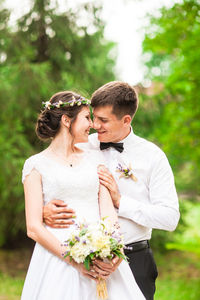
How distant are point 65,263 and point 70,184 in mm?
521

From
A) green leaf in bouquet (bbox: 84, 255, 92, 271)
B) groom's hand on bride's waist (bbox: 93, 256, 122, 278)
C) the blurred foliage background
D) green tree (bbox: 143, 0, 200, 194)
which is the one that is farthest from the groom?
the blurred foliage background

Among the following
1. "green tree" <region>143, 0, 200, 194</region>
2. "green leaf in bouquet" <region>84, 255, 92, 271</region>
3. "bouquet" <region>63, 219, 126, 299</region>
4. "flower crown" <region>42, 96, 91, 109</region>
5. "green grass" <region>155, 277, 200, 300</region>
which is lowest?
"green grass" <region>155, 277, 200, 300</region>

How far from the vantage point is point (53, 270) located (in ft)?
8.35

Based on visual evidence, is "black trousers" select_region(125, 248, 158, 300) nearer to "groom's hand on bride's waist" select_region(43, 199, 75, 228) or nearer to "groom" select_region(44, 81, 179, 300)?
"groom" select_region(44, 81, 179, 300)

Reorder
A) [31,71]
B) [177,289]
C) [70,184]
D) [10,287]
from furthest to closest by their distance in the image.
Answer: [31,71] → [177,289] → [10,287] → [70,184]

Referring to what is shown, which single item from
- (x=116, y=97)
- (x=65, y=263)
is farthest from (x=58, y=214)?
(x=116, y=97)

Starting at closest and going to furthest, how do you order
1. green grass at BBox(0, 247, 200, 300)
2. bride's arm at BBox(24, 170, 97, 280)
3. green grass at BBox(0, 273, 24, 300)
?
bride's arm at BBox(24, 170, 97, 280)
green grass at BBox(0, 273, 24, 300)
green grass at BBox(0, 247, 200, 300)

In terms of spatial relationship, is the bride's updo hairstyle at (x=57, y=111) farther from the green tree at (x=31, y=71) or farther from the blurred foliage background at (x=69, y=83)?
the green tree at (x=31, y=71)

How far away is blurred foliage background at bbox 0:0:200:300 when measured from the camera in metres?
6.89

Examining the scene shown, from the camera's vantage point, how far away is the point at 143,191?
9.84 feet

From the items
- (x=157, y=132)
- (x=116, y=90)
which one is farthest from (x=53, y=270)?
(x=157, y=132)

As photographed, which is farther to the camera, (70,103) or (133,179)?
(133,179)

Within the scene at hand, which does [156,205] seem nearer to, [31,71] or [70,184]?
[70,184]

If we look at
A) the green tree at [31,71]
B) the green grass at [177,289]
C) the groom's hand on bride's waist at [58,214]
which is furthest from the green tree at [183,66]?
the groom's hand on bride's waist at [58,214]
